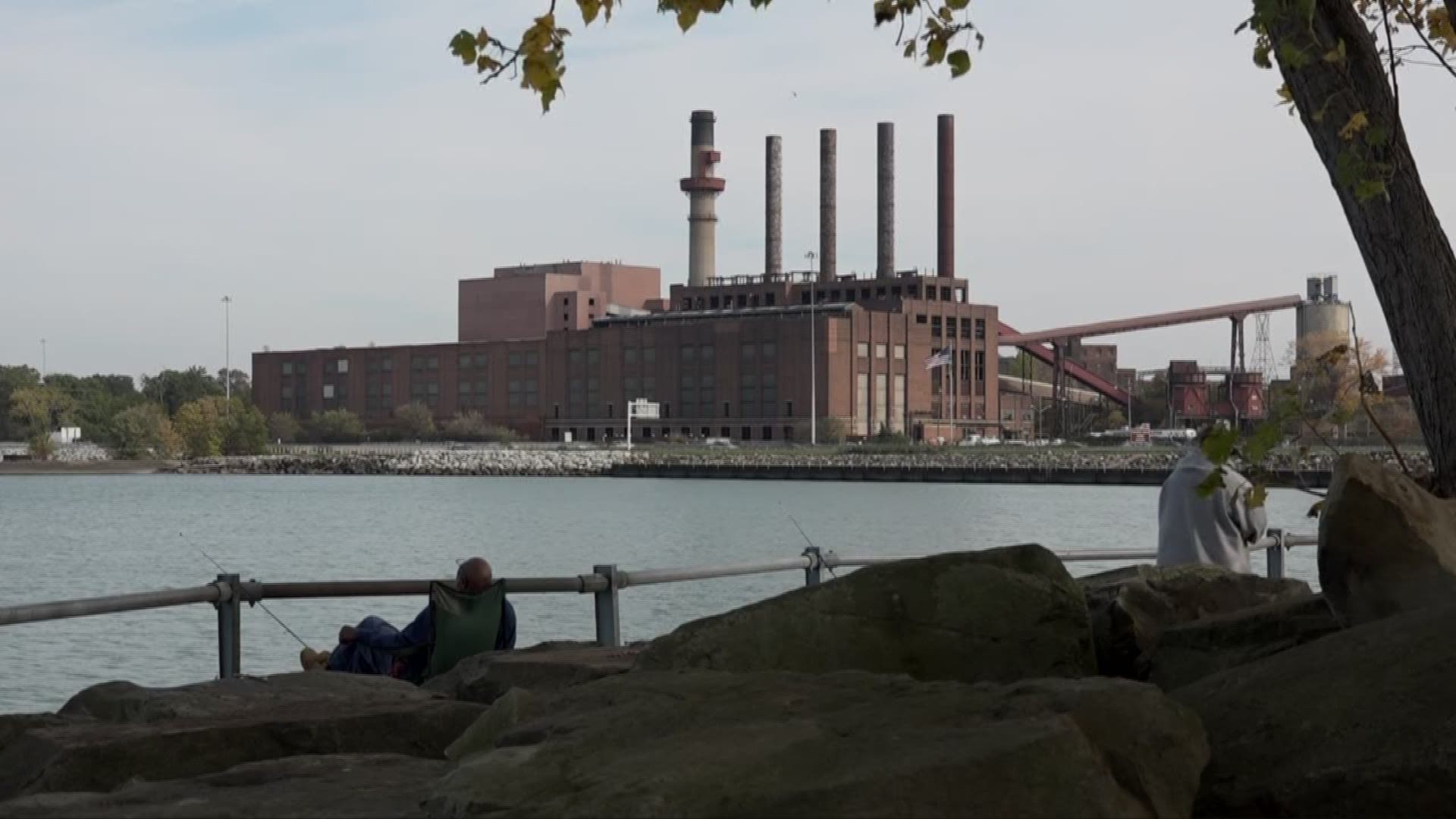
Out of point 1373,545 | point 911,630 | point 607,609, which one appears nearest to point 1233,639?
point 1373,545

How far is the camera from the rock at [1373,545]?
5.73 metres

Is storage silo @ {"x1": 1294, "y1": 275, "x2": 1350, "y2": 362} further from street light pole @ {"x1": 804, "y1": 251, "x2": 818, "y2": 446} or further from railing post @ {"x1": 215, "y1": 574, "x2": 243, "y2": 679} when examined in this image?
railing post @ {"x1": 215, "y1": 574, "x2": 243, "y2": 679}

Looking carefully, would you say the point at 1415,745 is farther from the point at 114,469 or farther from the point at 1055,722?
the point at 114,469

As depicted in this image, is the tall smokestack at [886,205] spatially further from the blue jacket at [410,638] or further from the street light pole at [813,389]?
the blue jacket at [410,638]

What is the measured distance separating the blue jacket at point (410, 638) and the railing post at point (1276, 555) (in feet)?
18.7

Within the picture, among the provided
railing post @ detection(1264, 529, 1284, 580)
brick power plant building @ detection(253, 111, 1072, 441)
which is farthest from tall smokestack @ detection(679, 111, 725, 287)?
railing post @ detection(1264, 529, 1284, 580)

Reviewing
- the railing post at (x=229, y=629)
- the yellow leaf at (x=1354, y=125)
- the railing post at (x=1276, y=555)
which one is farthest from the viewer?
the railing post at (x=1276, y=555)

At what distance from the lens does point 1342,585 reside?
19.1ft

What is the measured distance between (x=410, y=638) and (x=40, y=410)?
187 m

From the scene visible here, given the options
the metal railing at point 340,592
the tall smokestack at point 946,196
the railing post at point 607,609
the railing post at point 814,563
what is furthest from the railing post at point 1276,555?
the tall smokestack at point 946,196

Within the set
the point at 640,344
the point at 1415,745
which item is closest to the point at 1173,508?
the point at 1415,745

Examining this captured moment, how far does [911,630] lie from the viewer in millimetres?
5758

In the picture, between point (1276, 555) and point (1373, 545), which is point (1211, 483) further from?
point (1276, 555)

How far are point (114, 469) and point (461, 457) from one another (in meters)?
41.3
